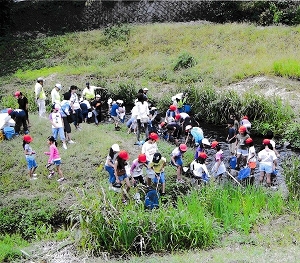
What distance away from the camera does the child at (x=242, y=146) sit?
579 inches

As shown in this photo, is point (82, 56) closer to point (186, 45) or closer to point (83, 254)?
point (186, 45)

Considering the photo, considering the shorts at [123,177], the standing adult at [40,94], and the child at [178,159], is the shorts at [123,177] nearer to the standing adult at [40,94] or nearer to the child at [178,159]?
the child at [178,159]

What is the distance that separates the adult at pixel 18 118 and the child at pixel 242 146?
23.7ft

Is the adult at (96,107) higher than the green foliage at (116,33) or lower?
lower

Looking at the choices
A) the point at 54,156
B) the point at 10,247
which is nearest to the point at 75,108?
the point at 54,156

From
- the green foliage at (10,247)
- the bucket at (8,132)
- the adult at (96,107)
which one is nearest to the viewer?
the green foliage at (10,247)

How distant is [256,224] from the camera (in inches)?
460

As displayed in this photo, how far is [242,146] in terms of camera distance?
48.7ft

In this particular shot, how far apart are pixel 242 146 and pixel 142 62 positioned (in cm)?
1302

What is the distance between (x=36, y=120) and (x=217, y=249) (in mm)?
10422

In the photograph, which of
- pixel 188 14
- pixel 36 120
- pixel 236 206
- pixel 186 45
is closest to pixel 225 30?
pixel 186 45

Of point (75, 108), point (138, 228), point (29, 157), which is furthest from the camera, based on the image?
point (75, 108)

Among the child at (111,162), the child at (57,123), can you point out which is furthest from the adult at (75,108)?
the child at (111,162)

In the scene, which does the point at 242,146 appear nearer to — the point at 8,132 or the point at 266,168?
the point at 266,168
